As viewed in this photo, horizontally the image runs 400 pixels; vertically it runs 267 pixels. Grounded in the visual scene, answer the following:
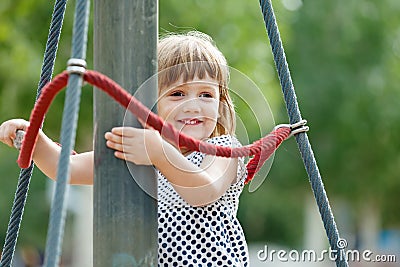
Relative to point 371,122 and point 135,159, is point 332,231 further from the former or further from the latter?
point 371,122

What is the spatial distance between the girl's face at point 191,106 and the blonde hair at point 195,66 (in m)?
0.02

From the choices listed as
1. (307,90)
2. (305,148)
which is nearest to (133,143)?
(305,148)

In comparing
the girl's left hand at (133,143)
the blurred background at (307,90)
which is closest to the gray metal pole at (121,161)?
the girl's left hand at (133,143)

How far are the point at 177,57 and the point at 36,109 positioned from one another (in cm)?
52

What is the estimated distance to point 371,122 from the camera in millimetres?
13922

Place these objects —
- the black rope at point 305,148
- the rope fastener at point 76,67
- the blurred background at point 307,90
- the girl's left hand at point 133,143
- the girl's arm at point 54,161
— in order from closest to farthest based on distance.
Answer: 1. the rope fastener at point 76,67
2. the girl's left hand at point 133,143
3. the black rope at point 305,148
4. the girl's arm at point 54,161
5. the blurred background at point 307,90

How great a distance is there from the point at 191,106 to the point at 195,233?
0.31 m

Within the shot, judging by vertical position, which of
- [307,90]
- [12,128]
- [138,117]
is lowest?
[138,117]

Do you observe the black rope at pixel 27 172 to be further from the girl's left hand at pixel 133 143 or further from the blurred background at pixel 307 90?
the blurred background at pixel 307 90

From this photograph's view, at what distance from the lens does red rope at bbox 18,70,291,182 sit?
176cm

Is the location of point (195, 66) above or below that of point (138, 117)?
above

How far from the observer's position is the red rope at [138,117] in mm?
1762

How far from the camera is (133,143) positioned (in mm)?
1880

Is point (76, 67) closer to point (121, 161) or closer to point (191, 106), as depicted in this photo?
point (121, 161)
